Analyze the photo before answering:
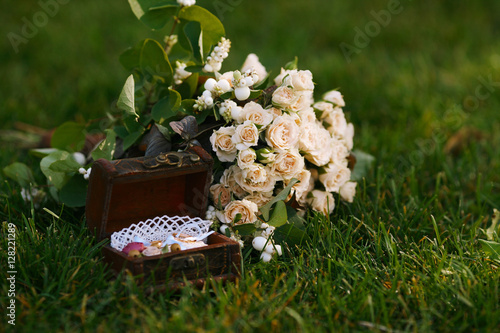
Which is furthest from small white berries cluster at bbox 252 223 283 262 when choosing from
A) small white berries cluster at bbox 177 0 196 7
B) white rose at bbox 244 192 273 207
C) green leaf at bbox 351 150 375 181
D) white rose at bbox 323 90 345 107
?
small white berries cluster at bbox 177 0 196 7

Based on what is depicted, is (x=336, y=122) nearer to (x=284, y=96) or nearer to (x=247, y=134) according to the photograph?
(x=284, y=96)

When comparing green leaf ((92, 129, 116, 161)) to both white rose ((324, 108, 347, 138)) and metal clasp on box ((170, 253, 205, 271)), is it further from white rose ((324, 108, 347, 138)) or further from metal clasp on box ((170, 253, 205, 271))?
white rose ((324, 108, 347, 138))

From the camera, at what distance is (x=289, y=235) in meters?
2.08

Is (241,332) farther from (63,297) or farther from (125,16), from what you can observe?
(125,16)

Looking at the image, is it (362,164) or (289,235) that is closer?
(289,235)

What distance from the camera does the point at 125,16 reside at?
5.21 meters

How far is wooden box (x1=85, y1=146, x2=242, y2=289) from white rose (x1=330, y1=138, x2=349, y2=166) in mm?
625

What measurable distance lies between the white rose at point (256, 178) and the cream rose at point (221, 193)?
0.08 meters

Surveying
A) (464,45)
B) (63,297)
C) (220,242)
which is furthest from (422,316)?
(464,45)

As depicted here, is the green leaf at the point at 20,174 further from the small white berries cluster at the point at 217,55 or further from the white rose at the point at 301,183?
the white rose at the point at 301,183

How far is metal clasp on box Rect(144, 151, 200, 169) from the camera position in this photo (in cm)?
183

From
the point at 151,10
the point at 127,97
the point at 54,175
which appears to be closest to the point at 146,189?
the point at 127,97

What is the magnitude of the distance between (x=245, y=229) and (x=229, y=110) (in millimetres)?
461

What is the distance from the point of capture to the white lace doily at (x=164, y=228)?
194 centimetres
